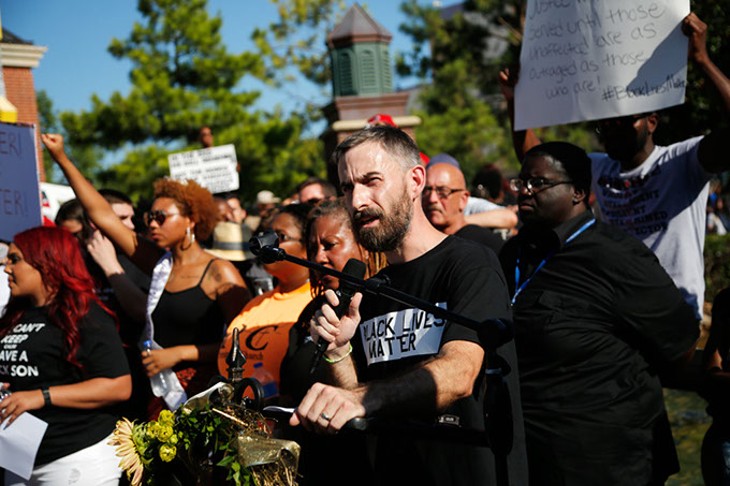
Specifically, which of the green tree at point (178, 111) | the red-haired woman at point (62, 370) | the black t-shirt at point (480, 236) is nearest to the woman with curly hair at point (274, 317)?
the red-haired woman at point (62, 370)

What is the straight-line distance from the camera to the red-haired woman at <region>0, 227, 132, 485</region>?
4703 mm

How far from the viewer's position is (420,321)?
284cm

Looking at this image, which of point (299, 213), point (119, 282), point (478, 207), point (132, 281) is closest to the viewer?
point (299, 213)

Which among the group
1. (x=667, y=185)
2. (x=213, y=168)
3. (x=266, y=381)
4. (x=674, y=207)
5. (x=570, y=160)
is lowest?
(x=266, y=381)

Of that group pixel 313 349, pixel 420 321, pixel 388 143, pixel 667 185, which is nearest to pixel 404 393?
pixel 420 321

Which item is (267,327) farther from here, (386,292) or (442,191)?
(386,292)

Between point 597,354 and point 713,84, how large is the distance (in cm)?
151

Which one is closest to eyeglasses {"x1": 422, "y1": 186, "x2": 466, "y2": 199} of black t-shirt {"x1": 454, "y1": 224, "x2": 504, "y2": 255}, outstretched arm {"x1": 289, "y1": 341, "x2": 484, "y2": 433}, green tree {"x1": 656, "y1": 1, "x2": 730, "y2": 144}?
black t-shirt {"x1": 454, "y1": 224, "x2": 504, "y2": 255}

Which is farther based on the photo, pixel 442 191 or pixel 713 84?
pixel 442 191

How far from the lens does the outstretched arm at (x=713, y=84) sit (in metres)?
4.10

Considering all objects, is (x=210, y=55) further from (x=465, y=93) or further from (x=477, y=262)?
(x=477, y=262)

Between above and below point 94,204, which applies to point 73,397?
below

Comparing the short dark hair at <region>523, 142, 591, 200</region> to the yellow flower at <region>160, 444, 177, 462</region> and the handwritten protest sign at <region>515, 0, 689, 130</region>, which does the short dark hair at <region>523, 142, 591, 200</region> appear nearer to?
the handwritten protest sign at <region>515, 0, 689, 130</region>

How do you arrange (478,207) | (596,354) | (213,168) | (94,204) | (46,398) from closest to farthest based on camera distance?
(596,354) → (46,398) → (94,204) → (478,207) → (213,168)
